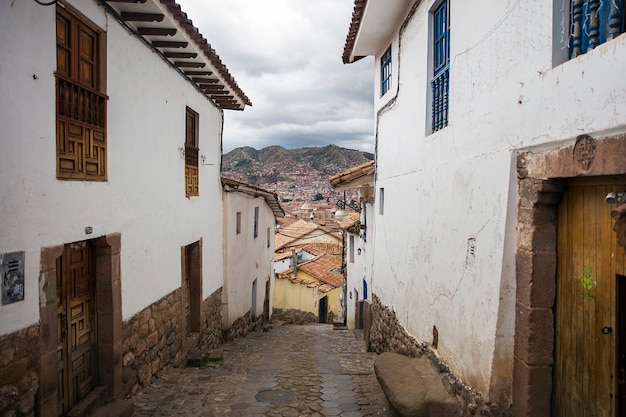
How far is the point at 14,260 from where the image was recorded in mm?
3789

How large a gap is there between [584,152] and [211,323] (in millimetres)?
8761

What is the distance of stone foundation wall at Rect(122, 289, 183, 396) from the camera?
5.95 metres

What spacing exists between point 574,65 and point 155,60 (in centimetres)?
562

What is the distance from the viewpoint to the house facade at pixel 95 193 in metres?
3.86

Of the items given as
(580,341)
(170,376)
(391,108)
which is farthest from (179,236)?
(580,341)

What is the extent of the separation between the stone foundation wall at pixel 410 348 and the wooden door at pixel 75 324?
162 inches

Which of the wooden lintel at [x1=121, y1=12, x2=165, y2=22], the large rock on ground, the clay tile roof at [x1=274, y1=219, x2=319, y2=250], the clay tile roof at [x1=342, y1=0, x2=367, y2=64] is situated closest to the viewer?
the large rock on ground

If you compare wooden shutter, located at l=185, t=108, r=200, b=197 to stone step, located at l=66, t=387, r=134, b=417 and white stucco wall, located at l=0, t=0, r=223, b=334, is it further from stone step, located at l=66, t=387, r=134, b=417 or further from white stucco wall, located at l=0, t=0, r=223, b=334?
stone step, located at l=66, t=387, r=134, b=417

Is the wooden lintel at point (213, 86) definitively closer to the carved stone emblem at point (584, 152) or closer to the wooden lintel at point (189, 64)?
the wooden lintel at point (189, 64)

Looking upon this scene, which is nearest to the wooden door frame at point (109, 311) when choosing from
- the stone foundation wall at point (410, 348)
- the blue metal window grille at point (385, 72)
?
the stone foundation wall at point (410, 348)

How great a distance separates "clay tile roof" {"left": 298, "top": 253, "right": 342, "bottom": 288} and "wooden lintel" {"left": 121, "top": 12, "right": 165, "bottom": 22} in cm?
2014

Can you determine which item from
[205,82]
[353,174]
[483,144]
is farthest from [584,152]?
A: [353,174]

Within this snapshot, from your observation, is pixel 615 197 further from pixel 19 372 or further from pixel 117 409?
pixel 117 409

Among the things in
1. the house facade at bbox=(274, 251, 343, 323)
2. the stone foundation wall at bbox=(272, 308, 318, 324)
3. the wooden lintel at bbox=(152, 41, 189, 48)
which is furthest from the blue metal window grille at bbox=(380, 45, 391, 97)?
the stone foundation wall at bbox=(272, 308, 318, 324)
